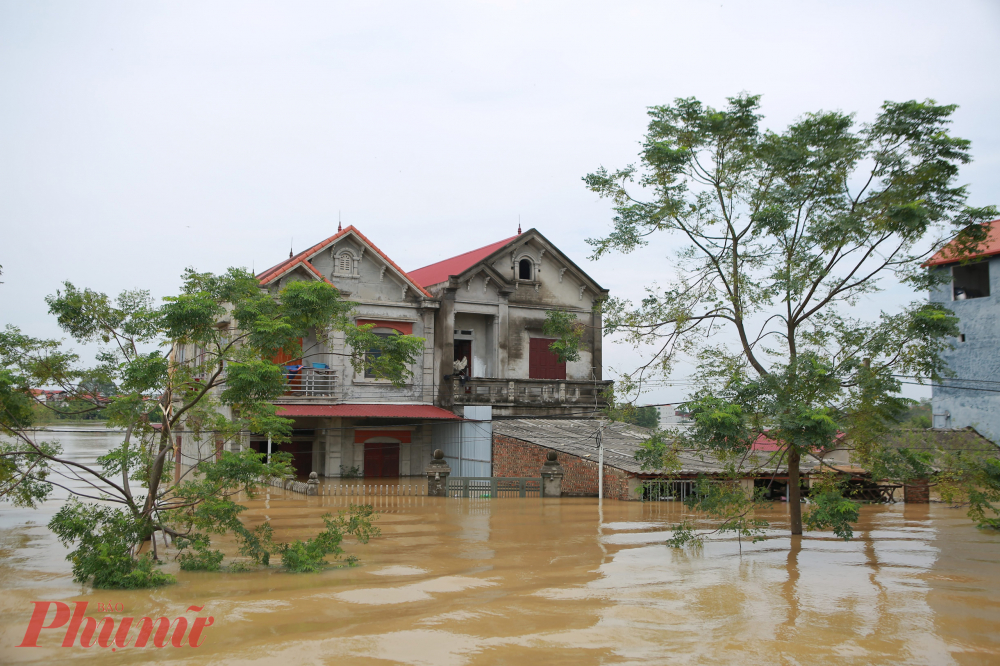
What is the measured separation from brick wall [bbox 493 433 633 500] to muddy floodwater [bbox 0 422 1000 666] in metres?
5.45

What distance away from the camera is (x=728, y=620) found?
9.80 meters

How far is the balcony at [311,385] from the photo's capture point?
2614 centimetres

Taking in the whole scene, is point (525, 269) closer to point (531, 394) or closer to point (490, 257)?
point (490, 257)

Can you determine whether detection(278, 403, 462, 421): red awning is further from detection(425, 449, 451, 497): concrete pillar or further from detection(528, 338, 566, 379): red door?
detection(528, 338, 566, 379): red door

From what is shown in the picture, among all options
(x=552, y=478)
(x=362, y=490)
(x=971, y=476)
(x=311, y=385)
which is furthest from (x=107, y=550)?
(x=311, y=385)

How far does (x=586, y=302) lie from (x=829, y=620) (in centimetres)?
2190

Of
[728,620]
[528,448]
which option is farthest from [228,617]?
[528,448]

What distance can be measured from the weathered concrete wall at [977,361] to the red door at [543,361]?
1385 cm

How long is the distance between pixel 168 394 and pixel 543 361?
1848cm

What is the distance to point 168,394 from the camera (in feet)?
43.5

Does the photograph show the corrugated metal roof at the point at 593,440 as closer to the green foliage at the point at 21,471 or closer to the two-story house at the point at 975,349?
the two-story house at the point at 975,349

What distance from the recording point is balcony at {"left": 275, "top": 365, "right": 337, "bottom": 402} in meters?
26.1

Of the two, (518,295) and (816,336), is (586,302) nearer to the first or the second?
(518,295)

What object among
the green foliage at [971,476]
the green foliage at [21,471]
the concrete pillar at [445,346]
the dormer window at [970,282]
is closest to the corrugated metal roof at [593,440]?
the concrete pillar at [445,346]
